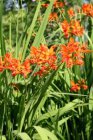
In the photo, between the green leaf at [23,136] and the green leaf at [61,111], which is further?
the green leaf at [61,111]

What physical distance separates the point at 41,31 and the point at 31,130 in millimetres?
517

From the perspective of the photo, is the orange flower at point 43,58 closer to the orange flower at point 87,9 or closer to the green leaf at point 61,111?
the green leaf at point 61,111

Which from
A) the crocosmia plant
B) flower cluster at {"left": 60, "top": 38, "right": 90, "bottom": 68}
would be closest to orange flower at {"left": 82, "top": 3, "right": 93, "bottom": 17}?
the crocosmia plant

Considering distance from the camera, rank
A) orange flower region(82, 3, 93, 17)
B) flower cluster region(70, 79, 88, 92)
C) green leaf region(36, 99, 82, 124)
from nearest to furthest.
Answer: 1. green leaf region(36, 99, 82, 124)
2. flower cluster region(70, 79, 88, 92)
3. orange flower region(82, 3, 93, 17)

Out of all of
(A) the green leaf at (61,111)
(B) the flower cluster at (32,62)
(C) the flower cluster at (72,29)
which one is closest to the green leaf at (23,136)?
(A) the green leaf at (61,111)

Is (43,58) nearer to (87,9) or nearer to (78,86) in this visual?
(78,86)

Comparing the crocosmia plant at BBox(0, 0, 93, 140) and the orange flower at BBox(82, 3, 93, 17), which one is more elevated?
the orange flower at BBox(82, 3, 93, 17)

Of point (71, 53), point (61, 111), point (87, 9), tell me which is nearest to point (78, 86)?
point (61, 111)

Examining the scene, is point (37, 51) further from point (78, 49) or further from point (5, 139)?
point (5, 139)

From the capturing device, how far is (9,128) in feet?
5.57

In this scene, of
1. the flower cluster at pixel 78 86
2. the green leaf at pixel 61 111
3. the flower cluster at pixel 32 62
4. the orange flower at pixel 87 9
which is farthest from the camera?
the orange flower at pixel 87 9

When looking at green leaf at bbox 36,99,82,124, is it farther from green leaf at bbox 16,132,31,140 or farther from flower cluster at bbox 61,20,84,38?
flower cluster at bbox 61,20,84,38

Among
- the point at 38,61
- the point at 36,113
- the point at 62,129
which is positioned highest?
the point at 38,61

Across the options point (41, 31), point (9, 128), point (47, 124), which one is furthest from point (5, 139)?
point (41, 31)
